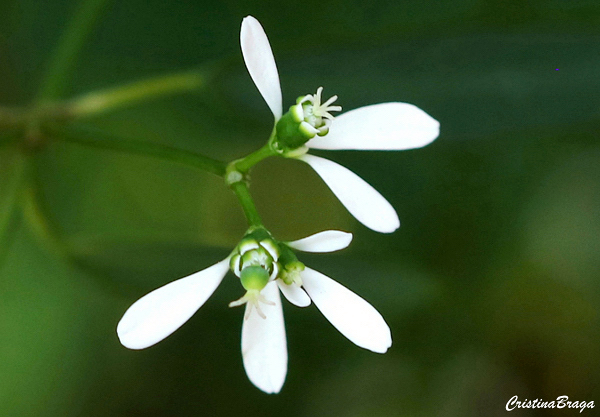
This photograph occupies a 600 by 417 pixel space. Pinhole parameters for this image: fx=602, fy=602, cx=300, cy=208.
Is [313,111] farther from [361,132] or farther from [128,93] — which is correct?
[128,93]

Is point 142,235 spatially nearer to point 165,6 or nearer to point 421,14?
point 165,6

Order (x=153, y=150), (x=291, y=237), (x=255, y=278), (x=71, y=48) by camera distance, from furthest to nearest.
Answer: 1. (x=291, y=237)
2. (x=71, y=48)
3. (x=153, y=150)
4. (x=255, y=278)

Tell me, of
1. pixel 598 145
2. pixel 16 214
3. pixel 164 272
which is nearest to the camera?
pixel 16 214

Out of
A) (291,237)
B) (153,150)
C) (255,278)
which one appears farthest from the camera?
(291,237)

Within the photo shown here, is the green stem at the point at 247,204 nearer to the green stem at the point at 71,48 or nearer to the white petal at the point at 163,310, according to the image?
the white petal at the point at 163,310

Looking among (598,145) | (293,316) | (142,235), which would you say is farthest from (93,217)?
(598,145)

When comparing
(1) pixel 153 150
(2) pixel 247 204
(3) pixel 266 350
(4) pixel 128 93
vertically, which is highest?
(4) pixel 128 93

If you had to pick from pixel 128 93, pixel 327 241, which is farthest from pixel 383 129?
pixel 128 93

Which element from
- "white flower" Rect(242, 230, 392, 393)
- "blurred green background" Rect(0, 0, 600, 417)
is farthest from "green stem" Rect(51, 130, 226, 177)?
"blurred green background" Rect(0, 0, 600, 417)
